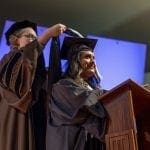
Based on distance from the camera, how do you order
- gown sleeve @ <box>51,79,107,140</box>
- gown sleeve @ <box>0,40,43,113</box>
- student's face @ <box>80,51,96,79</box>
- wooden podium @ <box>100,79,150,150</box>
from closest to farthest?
wooden podium @ <box>100,79,150,150</box> → gown sleeve @ <box>51,79,107,140</box> → gown sleeve @ <box>0,40,43,113</box> → student's face @ <box>80,51,96,79</box>

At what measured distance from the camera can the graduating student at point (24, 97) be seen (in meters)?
1.52

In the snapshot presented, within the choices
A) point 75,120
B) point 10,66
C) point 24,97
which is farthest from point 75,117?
point 10,66

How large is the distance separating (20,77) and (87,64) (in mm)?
268

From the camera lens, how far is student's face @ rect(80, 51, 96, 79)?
5.32 feet

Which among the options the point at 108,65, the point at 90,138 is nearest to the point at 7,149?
the point at 90,138

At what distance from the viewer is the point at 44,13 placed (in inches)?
104

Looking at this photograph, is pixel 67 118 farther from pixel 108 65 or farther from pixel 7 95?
pixel 108 65

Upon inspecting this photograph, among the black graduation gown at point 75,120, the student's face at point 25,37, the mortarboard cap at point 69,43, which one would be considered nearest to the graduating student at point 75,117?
the black graduation gown at point 75,120

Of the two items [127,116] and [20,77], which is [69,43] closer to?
[20,77]

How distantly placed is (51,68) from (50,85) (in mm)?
89

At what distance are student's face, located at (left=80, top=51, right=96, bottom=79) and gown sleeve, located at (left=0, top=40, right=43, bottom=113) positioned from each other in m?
0.18

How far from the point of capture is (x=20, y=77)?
1.51m

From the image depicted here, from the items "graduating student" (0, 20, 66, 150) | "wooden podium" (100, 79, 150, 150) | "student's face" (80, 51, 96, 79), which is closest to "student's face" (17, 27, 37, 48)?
"graduating student" (0, 20, 66, 150)

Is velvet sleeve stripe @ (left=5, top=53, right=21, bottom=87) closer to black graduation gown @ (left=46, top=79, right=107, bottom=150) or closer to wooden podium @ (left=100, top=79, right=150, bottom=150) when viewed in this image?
black graduation gown @ (left=46, top=79, right=107, bottom=150)
